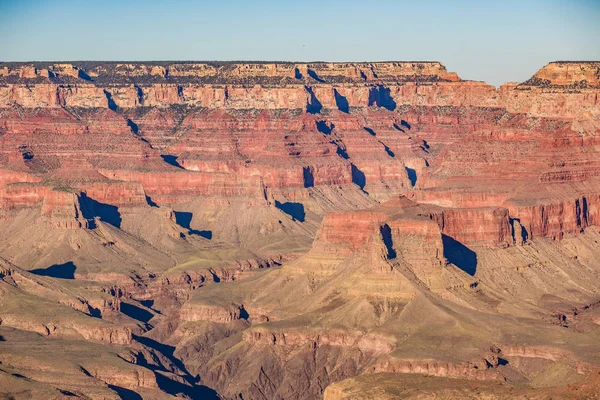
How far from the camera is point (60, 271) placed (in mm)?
175625

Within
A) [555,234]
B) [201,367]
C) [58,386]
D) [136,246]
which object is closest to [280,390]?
[201,367]

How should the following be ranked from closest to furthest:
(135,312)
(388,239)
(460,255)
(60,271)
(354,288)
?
(354,288), (388,239), (460,255), (135,312), (60,271)

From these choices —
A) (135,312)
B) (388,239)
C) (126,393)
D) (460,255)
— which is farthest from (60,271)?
(126,393)

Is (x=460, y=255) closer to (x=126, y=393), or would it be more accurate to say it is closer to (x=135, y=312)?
(x=135, y=312)

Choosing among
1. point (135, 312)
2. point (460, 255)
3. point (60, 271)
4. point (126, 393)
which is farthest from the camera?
point (60, 271)

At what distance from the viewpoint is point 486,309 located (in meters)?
139

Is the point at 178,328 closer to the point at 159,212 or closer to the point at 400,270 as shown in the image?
the point at 400,270

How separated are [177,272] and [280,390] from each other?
42066 millimetres

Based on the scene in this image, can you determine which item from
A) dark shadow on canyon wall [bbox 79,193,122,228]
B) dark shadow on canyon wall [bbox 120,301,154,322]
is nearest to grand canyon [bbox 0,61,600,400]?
dark shadow on canyon wall [bbox 120,301,154,322]

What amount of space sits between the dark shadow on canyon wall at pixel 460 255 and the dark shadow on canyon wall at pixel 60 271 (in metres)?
39.6

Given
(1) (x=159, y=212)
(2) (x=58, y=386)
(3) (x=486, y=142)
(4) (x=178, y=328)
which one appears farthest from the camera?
(1) (x=159, y=212)

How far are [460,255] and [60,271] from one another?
42357mm

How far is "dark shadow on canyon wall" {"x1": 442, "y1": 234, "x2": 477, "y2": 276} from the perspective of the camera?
5925 inches

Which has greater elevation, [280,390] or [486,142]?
[486,142]
